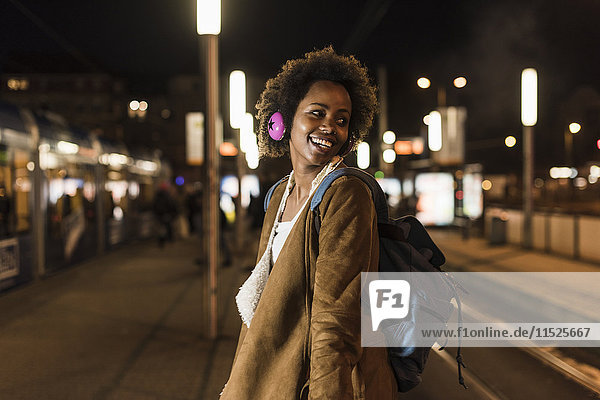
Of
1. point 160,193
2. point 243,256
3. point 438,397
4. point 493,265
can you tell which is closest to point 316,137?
point 438,397

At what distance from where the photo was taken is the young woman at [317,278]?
175 cm

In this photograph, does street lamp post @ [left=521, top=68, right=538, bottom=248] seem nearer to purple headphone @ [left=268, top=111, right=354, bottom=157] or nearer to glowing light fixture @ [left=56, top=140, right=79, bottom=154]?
glowing light fixture @ [left=56, top=140, right=79, bottom=154]

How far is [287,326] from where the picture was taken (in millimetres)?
1886

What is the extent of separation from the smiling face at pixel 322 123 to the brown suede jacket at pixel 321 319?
28 centimetres

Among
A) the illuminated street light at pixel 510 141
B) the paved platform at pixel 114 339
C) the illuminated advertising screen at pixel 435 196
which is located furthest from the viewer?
the illuminated street light at pixel 510 141

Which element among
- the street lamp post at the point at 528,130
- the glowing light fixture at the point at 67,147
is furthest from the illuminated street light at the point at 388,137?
the glowing light fixture at the point at 67,147

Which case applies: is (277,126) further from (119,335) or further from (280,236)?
Answer: (119,335)

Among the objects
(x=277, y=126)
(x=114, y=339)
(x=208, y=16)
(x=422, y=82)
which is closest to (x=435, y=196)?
(x=422, y=82)

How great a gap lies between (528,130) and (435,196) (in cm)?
494

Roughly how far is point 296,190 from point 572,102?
67610 millimetres

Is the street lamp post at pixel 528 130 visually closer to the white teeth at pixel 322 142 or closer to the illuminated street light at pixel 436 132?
the illuminated street light at pixel 436 132

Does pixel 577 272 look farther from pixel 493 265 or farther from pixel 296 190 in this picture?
pixel 296 190

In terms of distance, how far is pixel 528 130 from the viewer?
684 inches

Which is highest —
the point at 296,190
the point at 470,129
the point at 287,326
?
the point at 470,129
